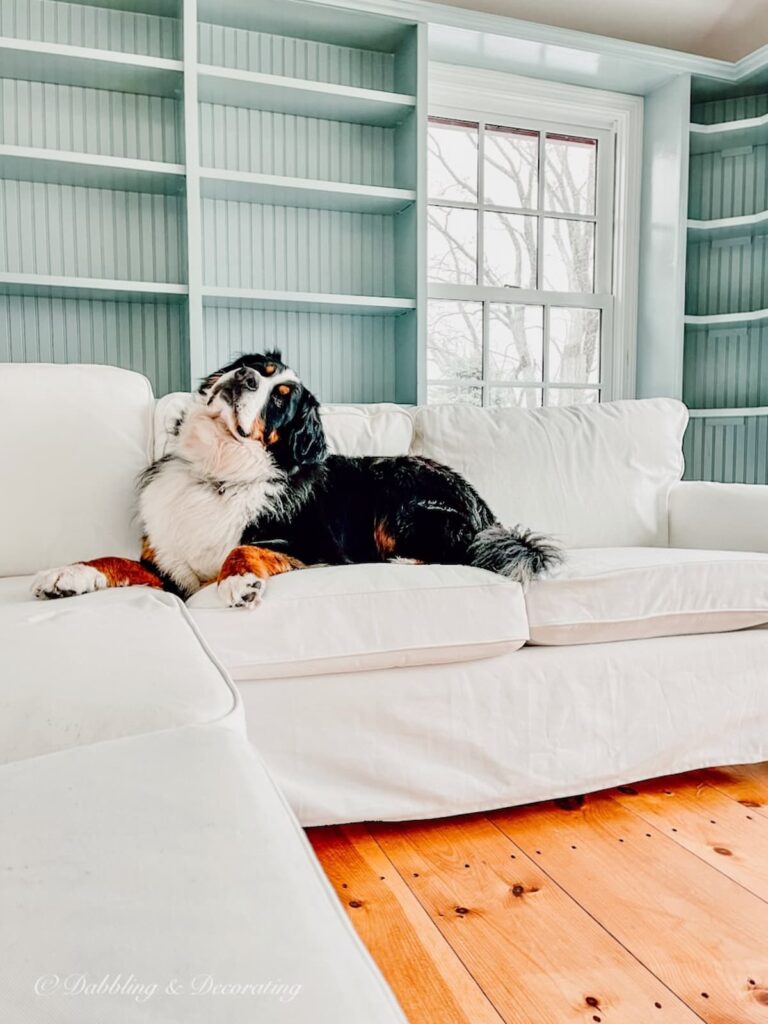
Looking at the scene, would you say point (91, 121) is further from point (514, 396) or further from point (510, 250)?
point (514, 396)

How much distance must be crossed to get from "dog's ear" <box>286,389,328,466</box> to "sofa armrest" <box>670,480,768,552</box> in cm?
100

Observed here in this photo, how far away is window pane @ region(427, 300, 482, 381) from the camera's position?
11.3 ft

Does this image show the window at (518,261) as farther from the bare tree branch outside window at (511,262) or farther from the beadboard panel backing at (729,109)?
the beadboard panel backing at (729,109)

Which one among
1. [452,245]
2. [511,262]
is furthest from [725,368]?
[452,245]

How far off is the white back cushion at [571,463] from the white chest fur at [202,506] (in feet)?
1.78

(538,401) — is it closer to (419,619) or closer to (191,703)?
(419,619)

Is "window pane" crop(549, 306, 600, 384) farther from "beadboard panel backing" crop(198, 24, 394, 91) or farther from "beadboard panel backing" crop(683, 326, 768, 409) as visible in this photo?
"beadboard panel backing" crop(198, 24, 394, 91)

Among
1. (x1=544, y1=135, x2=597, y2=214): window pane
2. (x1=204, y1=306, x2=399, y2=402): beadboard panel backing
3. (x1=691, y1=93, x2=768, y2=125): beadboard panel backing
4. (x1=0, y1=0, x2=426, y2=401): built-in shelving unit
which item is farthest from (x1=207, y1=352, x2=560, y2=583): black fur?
(x1=691, y1=93, x2=768, y2=125): beadboard panel backing

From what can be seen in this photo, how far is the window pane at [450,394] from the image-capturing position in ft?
11.4

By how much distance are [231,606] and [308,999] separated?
1.00 meters

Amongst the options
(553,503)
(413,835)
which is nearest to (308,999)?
(413,835)

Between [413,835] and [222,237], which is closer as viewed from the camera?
[413,835]

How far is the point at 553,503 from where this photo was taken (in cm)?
200

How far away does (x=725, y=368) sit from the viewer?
3.66 metres
